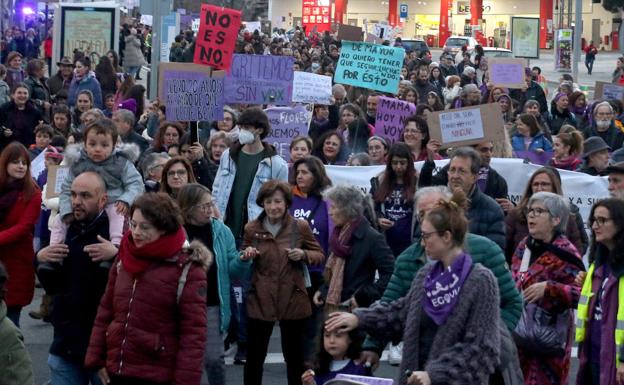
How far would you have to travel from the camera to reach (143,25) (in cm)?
4712

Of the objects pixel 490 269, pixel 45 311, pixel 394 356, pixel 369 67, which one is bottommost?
pixel 394 356

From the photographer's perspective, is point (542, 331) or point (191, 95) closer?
point (542, 331)

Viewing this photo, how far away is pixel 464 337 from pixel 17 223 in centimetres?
399

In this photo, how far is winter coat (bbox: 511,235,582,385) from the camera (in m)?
7.01

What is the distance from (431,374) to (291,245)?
2786 millimetres

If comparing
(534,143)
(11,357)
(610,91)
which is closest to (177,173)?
(11,357)

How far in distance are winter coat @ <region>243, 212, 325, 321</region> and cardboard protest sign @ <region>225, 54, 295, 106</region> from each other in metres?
6.01

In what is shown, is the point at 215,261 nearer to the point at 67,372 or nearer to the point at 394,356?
the point at 67,372

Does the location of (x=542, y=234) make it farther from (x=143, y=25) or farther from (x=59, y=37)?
(x=143, y=25)

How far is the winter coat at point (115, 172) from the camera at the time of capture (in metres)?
7.26

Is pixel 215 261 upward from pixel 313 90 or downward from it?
downward

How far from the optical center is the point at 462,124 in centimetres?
1141

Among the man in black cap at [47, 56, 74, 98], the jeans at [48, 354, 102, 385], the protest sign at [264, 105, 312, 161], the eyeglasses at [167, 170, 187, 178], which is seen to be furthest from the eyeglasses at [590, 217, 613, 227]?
the man in black cap at [47, 56, 74, 98]

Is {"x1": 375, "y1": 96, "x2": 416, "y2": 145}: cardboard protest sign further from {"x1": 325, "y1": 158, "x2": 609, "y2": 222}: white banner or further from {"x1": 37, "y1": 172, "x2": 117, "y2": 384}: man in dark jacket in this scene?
{"x1": 37, "y1": 172, "x2": 117, "y2": 384}: man in dark jacket
